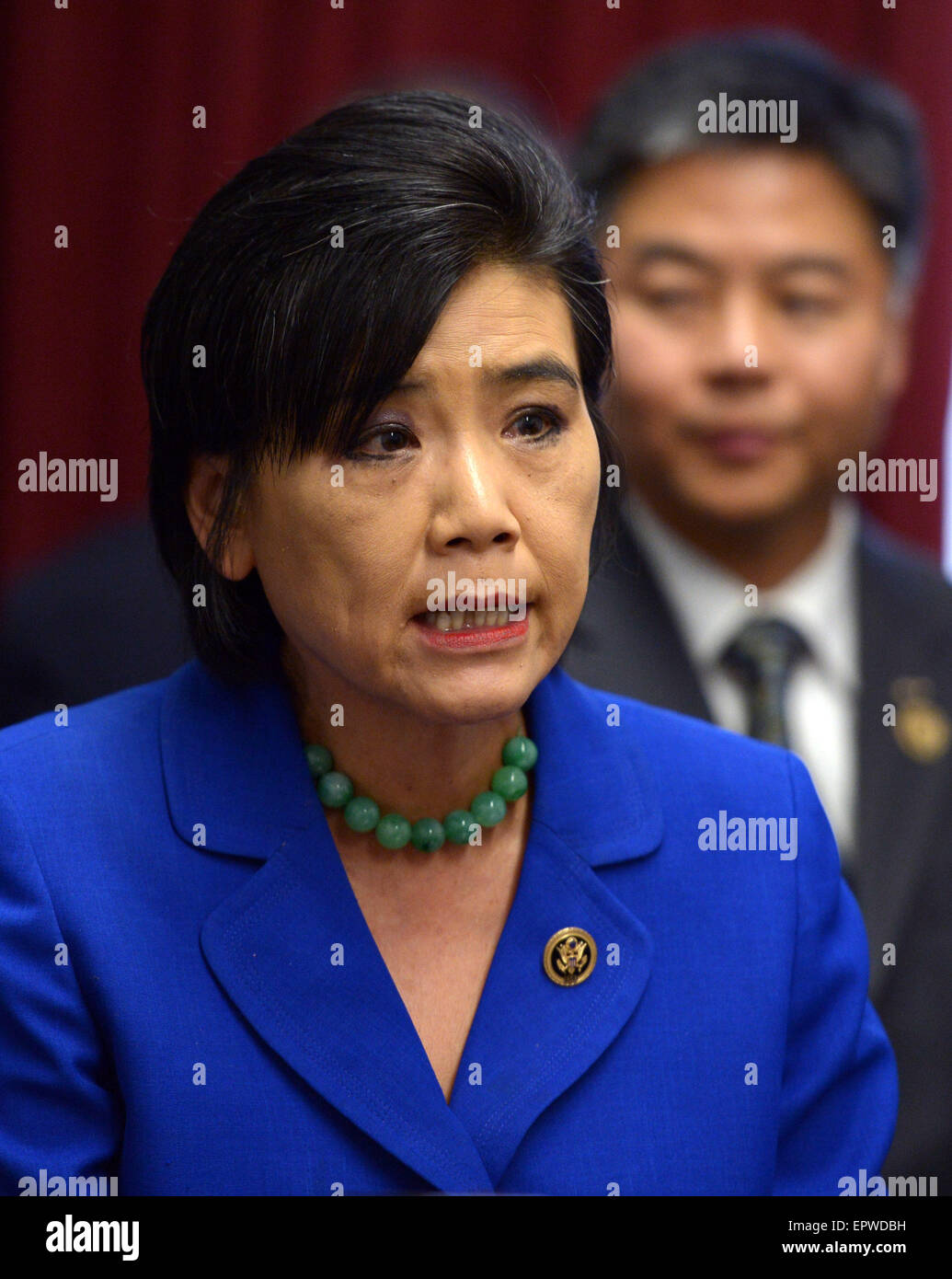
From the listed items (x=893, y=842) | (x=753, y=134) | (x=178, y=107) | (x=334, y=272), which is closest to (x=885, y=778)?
(x=893, y=842)

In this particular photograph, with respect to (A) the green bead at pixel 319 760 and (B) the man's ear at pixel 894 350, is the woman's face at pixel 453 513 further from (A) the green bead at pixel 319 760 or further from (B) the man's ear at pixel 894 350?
(B) the man's ear at pixel 894 350

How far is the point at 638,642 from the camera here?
6.56 feet

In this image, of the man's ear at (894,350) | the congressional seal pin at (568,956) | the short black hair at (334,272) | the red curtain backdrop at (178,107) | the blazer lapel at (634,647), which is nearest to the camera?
the short black hair at (334,272)

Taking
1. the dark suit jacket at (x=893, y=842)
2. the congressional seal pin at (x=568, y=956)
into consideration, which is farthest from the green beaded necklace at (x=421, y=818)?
the dark suit jacket at (x=893, y=842)

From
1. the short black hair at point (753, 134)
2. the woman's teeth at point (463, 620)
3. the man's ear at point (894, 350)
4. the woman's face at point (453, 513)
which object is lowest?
the woman's teeth at point (463, 620)

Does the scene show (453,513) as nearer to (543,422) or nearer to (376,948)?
(543,422)

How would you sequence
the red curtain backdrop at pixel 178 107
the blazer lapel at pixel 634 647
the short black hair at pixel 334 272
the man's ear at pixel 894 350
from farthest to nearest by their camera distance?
the red curtain backdrop at pixel 178 107
the man's ear at pixel 894 350
the blazer lapel at pixel 634 647
the short black hair at pixel 334 272

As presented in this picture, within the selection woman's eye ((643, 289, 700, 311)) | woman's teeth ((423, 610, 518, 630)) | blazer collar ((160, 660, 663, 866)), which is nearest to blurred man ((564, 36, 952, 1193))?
woman's eye ((643, 289, 700, 311))

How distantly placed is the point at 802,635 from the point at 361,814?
1048 millimetres

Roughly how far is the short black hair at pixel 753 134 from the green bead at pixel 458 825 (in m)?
1.11

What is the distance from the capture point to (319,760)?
1.29 metres

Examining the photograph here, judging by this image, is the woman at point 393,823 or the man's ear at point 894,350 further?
the man's ear at point 894,350

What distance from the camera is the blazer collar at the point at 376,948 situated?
1.15 m

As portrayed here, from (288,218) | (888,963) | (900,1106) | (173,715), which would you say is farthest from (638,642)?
(288,218)
